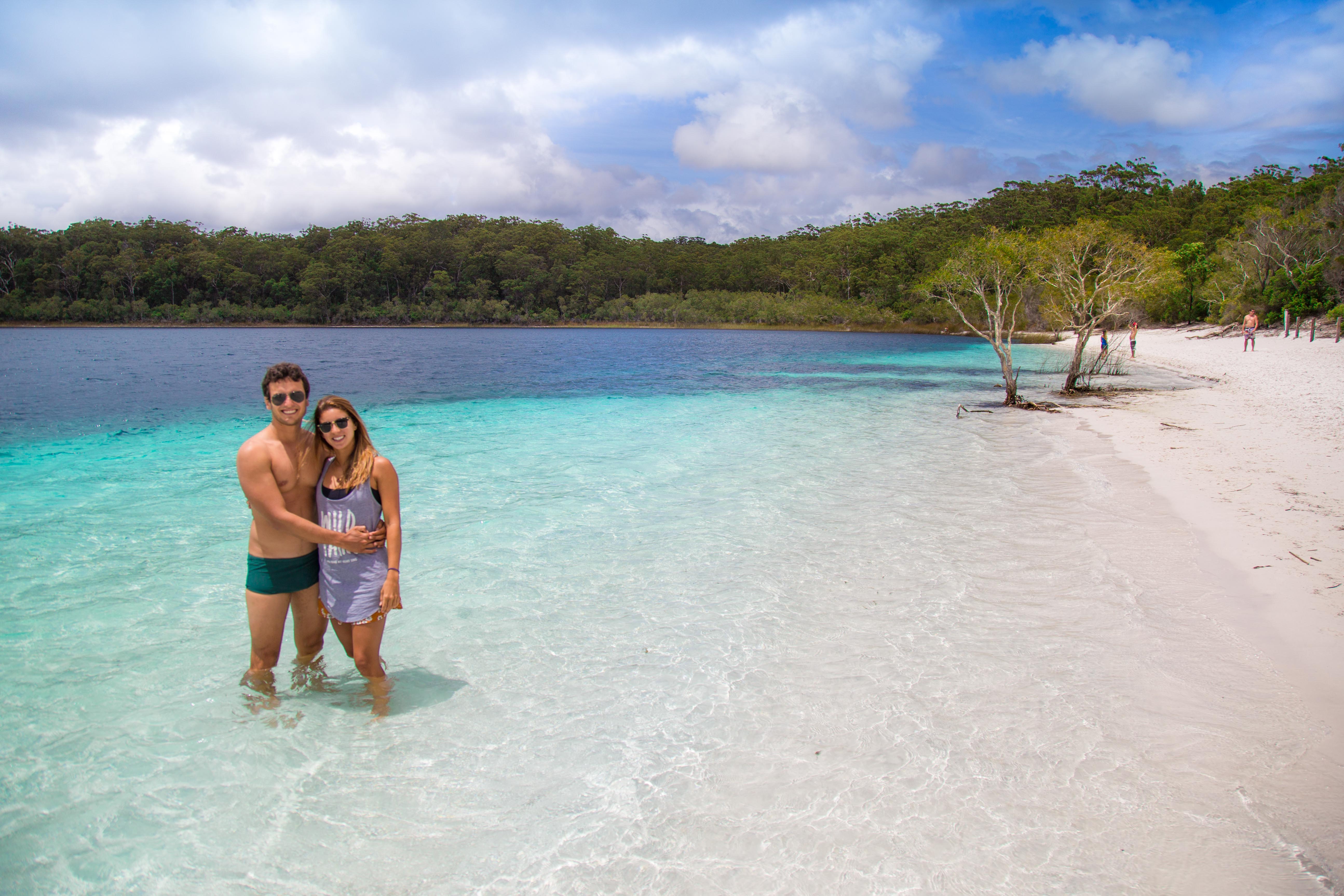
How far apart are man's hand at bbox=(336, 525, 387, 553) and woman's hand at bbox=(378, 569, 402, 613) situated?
0.18m

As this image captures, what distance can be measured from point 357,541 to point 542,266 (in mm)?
137580

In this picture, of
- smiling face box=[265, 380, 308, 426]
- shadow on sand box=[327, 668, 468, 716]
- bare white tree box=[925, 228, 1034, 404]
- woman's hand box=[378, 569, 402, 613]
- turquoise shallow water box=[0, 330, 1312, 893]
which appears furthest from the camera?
bare white tree box=[925, 228, 1034, 404]

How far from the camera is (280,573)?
3.85 metres

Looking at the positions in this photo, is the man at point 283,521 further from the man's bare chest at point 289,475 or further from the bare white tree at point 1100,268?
the bare white tree at point 1100,268

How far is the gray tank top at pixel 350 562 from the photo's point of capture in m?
3.72

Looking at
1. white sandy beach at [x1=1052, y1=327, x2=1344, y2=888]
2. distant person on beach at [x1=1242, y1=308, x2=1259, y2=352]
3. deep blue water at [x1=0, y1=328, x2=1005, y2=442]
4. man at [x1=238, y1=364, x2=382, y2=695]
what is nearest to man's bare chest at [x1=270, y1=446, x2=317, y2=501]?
man at [x1=238, y1=364, x2=382, y2=695]

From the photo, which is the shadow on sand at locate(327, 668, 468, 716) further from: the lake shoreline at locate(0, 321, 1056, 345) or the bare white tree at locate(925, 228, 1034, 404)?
the lake shoreline at locate(0, 321, 1056, 345)

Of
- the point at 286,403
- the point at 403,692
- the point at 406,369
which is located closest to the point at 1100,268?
the point at 403,692

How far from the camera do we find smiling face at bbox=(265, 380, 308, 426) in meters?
3.54

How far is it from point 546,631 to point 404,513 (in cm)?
451

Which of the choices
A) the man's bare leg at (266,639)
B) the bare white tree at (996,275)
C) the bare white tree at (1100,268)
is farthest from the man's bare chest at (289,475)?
the bare white tree at (1100,268)

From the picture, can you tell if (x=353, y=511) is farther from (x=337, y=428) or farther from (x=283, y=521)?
(x=337, y=428)

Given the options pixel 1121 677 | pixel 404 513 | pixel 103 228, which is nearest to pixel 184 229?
pixel 103 228

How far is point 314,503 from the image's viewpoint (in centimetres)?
386
